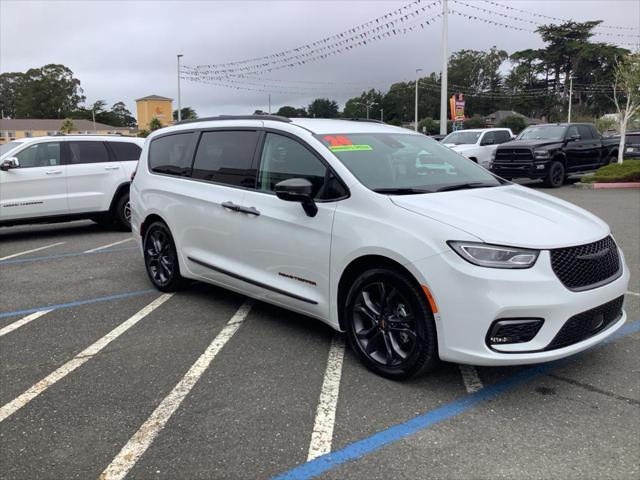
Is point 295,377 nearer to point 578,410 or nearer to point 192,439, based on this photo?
point 192,439

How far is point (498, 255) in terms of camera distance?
3354 mm

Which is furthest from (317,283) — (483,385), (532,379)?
(532,379)

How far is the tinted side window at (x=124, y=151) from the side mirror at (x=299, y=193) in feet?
23.9

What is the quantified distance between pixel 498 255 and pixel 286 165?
76.0 inches

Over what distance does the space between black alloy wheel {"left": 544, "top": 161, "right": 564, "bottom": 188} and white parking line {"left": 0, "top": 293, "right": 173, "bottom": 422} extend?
13.9m

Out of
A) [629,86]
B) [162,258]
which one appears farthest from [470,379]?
[629,86]

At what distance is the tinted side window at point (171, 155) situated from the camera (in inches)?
226

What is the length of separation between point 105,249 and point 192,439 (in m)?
6.22

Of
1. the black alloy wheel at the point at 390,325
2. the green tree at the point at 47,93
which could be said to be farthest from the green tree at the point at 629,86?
the green tree at the point at 47,93

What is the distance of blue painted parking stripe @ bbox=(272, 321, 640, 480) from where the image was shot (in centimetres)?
286

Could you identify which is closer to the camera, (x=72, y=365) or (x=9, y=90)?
(x=72, y=365)

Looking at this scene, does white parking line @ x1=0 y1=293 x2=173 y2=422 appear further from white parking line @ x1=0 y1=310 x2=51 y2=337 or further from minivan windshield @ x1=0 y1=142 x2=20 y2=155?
minivan windshield @ x1=0 y1=142 x2=20 y2=155

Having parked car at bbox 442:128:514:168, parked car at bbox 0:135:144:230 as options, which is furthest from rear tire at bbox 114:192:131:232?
parked car at bbox 442:128:514:168

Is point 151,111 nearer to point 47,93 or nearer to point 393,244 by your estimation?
point 47,93
